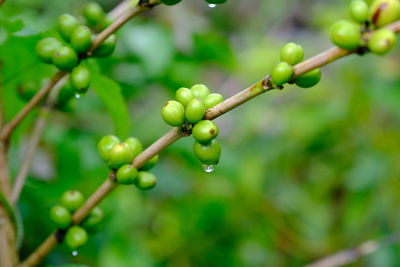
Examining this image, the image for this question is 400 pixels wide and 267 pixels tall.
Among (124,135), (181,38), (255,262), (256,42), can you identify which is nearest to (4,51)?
(124,135)

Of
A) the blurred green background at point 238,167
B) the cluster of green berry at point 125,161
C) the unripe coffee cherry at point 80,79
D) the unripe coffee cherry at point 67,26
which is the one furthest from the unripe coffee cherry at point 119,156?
the blurred green background at point 238,167

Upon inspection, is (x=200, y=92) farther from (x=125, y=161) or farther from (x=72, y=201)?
(x=72, y=201)

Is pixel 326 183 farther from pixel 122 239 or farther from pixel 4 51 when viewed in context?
pixel 4 51

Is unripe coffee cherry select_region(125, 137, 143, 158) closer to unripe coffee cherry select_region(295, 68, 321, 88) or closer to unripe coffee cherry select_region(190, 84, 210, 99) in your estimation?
unripe coffee cherry select_region(190, 84, 210, 99)

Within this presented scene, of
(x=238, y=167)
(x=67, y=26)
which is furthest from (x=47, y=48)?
(x=238, y=167)

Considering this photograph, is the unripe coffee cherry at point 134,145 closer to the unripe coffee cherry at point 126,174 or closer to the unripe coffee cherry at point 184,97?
the unripe coffee cherry at point 126,174
